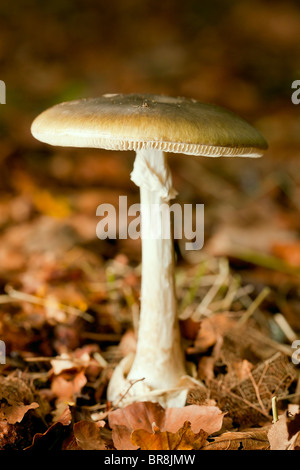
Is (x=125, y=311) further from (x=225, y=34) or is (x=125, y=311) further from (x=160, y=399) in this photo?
(x=225, y=34)

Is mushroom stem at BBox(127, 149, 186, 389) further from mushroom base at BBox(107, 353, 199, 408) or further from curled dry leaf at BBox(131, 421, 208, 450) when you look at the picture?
curled dry leaf at BBox(131, 421, 208, 450)

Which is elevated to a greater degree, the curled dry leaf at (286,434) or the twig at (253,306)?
the twig at (253,306)

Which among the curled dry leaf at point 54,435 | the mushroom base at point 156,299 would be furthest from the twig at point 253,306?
the curled dry leaf at point 54,435

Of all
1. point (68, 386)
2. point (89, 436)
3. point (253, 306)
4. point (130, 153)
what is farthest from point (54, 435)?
point (130, 153)

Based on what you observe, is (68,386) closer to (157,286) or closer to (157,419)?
(157,419)

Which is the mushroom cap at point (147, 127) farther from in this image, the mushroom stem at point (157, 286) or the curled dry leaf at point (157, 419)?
the curled dry leaf at point (157, 419)

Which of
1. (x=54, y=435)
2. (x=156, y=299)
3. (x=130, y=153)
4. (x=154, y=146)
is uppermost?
(x=130, y=153)

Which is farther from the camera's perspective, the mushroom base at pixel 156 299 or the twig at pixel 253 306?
the twig at pixel 253 306

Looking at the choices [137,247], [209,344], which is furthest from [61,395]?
[137,247]
